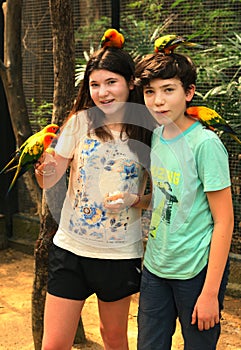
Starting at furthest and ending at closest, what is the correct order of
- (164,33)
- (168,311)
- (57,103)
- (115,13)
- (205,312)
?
(164,33) < (115,13) < (57,103) < (168,311) < (205,312)

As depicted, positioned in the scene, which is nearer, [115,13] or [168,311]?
[168,311]

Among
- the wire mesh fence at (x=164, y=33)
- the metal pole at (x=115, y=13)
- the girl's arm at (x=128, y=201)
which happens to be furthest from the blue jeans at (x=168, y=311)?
the metal pole at (x=115, y=13)

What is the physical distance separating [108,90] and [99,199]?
351 mm

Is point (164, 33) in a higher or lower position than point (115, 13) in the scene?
lower

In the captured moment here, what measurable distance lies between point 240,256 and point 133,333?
99 centimetres

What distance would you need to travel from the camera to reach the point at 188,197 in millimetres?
1605

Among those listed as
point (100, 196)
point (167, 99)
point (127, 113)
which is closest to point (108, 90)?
point (127, 113)

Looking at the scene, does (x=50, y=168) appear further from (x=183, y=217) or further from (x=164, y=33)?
(x=164, y=33)

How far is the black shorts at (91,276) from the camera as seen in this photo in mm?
1812

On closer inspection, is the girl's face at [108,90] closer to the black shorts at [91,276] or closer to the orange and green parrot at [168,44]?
the orange and green parrot at [168,44]

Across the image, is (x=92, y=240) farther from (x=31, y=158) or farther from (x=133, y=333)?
(x=133, y=333)

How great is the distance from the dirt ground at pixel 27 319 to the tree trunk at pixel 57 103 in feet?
1.23

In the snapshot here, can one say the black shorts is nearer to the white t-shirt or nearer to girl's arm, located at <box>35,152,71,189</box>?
the white t-shirt

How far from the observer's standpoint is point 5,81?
10.2 ft
